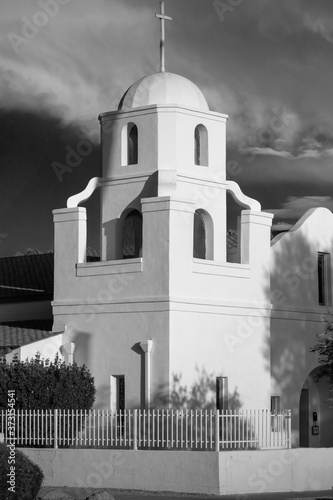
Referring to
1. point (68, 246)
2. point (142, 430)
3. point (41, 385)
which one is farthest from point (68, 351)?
point (142, 430)

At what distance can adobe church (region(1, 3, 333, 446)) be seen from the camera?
32.4 meters

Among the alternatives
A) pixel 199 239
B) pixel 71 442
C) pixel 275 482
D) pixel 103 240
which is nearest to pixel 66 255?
pixel 103 240

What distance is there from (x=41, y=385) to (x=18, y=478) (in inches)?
299

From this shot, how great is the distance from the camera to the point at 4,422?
3162cm

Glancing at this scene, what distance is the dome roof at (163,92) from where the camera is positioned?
34.7 metres

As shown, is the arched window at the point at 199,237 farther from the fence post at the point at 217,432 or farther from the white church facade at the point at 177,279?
the fence post at the point at 217,432

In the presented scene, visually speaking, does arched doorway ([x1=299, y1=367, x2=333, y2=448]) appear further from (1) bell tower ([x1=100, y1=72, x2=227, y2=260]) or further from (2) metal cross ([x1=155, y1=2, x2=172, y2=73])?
(2) metal cross ([x1=155, y1=2, x2=172, y2=73])

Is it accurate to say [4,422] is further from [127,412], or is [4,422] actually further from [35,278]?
[35,278]

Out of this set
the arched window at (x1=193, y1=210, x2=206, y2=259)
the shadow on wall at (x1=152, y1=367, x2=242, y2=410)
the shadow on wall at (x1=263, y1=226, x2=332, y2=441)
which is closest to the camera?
the shadow on wall at (x1=152, y1=367, x2=242, y2=410)

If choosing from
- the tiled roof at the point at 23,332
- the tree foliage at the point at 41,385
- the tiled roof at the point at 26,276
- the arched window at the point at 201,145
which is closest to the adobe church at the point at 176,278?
the arched window at the point at 201,145

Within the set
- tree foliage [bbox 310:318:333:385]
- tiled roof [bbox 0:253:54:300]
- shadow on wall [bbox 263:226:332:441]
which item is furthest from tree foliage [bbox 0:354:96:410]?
tiled roof [bbox 0:253:54:300]

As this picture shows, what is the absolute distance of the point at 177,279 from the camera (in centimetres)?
3231

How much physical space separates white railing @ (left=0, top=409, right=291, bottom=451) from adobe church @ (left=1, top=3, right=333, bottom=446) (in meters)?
1.34

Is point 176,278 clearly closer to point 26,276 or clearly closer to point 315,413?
point 315,413
